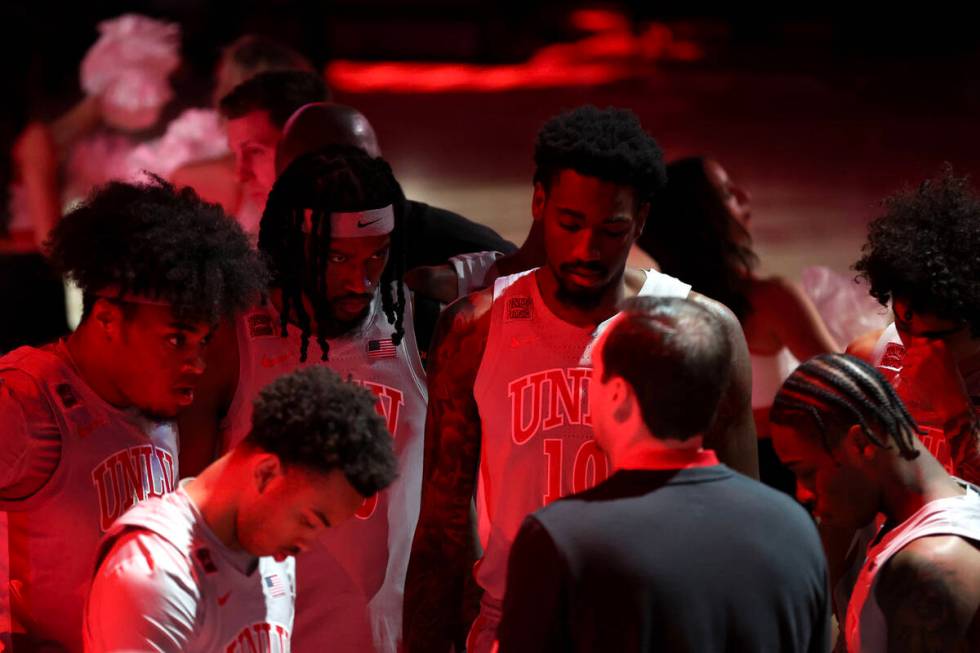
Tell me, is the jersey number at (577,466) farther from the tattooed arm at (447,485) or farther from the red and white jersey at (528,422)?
the tattooed arm at (447,485)

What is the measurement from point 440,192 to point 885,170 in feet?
8.10

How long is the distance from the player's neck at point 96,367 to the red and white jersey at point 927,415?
1815mm

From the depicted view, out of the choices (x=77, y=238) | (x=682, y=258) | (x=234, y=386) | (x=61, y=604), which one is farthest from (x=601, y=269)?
(x=682, y=258)

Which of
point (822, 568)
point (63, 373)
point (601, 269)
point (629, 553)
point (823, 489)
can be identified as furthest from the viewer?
point (601, 269)

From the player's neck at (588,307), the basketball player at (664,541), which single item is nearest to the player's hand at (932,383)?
the player's neck at (588,307)

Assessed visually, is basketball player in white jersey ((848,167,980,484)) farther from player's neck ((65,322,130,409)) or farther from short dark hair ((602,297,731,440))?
player's neck ((65,322,130,409))

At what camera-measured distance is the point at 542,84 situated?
794cm

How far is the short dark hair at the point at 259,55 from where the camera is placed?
726 cm

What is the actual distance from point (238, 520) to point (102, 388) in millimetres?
653

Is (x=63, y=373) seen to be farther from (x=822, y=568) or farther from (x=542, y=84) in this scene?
(x=542, y=84)

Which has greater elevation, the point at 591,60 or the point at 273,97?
the point at 273,97

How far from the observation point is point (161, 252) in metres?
2.98

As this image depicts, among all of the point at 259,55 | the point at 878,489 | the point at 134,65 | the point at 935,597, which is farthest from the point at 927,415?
the point at 134,65

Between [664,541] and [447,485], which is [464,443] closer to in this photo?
[447,485]
